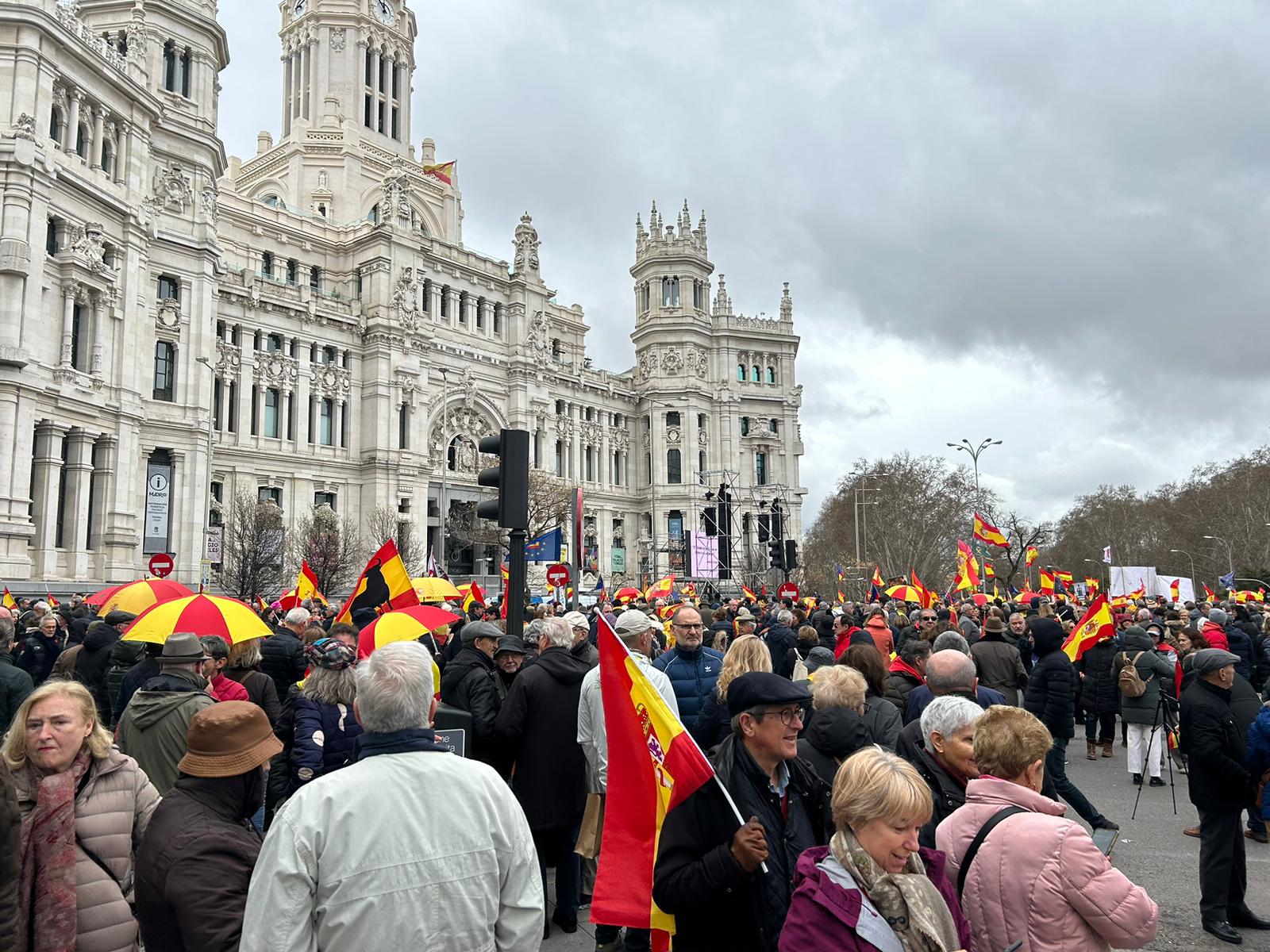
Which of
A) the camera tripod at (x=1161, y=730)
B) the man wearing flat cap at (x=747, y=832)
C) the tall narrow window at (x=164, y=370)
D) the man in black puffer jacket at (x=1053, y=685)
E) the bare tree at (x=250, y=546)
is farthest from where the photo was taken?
the tall narrow window at (x=164, y=370)

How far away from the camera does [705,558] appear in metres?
34.1

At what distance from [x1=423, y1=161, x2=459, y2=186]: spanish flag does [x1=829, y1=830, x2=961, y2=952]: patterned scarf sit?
64.9 m

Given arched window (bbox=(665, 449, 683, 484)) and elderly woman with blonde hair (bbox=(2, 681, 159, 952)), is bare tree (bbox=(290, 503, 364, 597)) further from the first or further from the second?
elderly woman with blonde hair (bbox=(2, 681, 159, 952))

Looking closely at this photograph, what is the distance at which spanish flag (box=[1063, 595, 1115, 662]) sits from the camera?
38.7 feet

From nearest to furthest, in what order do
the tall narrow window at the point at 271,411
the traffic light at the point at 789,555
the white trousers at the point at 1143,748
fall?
1. the white trousers at the point at 1143,748
2. the traffic light at the point at 789,555
3. the tall narrow window at the point at 271,411

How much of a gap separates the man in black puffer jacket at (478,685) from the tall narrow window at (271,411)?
137ft

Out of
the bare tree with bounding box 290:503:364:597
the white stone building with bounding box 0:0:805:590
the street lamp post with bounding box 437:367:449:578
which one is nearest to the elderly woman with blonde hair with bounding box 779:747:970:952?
the white stone building with bounding box 0:0:805:590

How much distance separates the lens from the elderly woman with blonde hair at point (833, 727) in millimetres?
4473

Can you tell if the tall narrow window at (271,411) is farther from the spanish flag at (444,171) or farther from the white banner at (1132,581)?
the white banner at (1132,581)

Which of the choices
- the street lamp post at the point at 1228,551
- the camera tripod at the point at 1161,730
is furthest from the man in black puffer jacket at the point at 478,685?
the street lamp post at the point at 1228,551

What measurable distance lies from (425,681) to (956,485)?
7678 cm

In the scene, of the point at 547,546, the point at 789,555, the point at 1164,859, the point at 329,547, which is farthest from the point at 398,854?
the point at 329,547

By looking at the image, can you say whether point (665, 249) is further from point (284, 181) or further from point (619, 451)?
point (284, 181)

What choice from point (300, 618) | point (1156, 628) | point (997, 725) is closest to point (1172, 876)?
point (997, 725)
